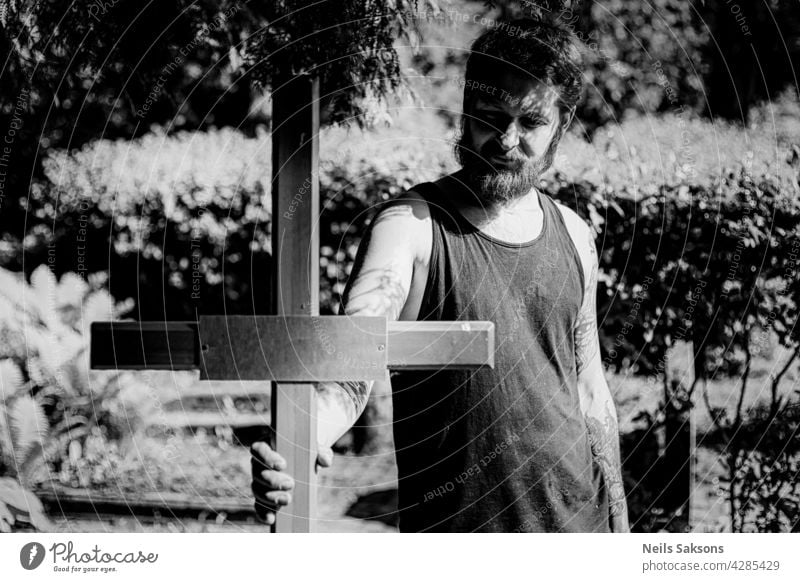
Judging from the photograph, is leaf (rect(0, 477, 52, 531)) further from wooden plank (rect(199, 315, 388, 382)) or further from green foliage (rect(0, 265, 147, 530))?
wooden plank (rect(199, 315, 388, 382))

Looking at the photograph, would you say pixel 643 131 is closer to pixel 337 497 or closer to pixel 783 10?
pixel 783 10

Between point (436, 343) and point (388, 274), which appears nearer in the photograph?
point (436, 343)

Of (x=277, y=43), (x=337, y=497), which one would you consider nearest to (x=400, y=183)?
(x=277, y=43)

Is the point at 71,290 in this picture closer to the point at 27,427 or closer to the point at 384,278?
the point at 27,427

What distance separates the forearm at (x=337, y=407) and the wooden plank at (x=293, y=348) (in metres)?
0.21

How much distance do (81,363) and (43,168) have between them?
Result: 1.78 feet

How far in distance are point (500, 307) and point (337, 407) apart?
50cm

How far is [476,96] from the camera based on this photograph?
2.65 meters

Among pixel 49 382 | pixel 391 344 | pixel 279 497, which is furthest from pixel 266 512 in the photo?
pixel 49 382

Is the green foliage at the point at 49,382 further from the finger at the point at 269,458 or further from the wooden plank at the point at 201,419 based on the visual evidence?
the finger at the point at 269,458

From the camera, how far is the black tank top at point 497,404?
8.53ft

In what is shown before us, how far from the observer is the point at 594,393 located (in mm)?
2688

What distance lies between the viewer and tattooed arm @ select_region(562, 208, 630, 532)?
2674 mm

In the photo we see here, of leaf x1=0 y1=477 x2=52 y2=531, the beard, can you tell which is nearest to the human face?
the beard
